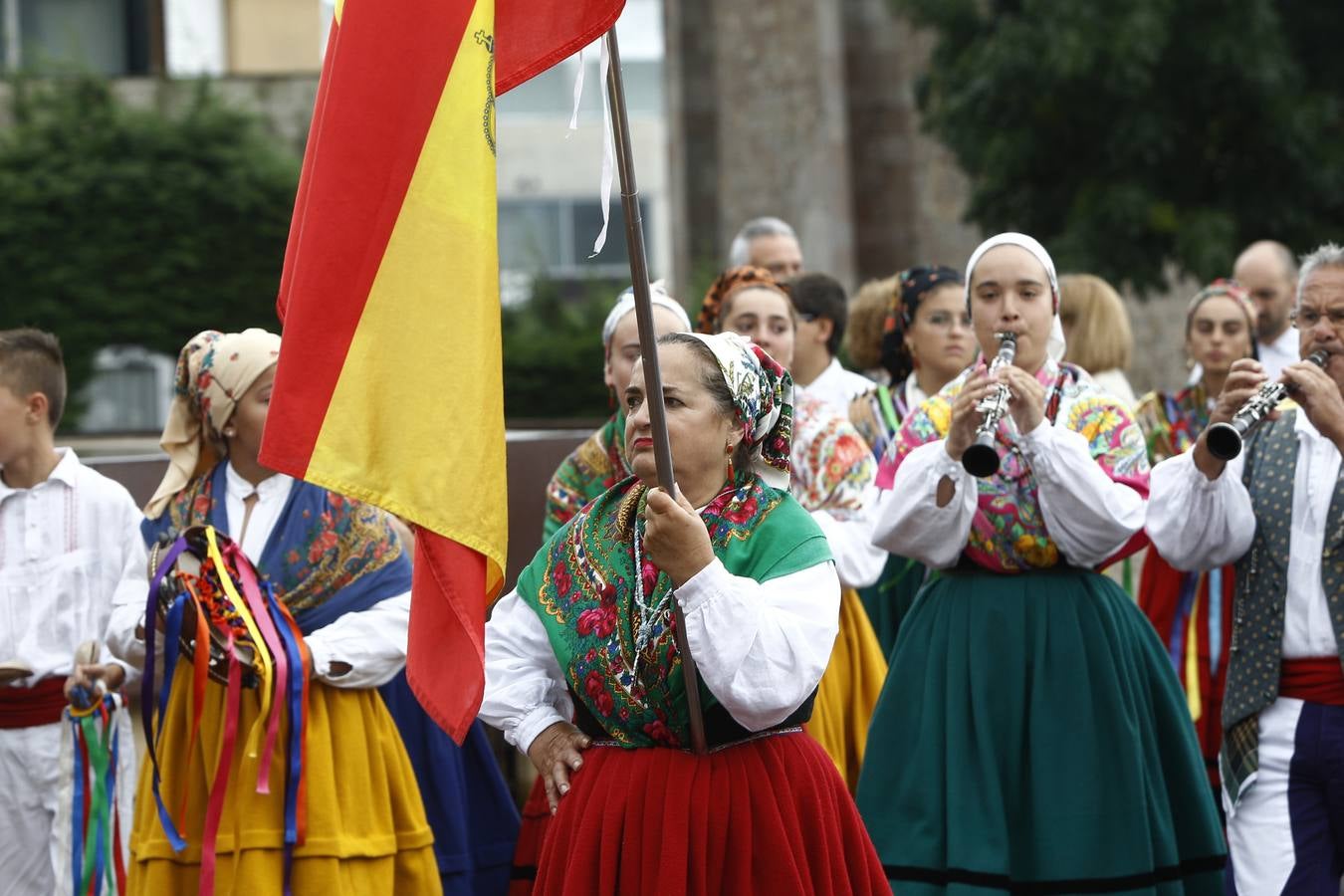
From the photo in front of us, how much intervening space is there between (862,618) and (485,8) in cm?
341

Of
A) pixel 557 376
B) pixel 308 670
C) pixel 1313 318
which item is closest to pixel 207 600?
pixel 308 670

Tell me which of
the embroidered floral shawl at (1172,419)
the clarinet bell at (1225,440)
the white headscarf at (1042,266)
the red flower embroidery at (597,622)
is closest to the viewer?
the red flower embroidery at (597,622)

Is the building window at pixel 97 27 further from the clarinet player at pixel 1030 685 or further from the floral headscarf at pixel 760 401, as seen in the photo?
the floral headscarf at pixel 760 401

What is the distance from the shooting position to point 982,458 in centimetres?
530

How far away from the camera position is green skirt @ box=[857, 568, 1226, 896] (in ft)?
18.3

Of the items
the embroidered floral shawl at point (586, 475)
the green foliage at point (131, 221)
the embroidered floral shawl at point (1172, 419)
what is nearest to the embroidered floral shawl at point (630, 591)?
the embroidered floral shawl at point (586, 475)

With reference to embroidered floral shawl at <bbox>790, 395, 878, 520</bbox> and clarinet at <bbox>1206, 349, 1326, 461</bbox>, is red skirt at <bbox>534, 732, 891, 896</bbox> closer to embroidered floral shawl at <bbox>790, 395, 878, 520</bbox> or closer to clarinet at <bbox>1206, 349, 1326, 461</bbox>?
clarinet at <bbox>1206, 349, 1326, 461</bbox>

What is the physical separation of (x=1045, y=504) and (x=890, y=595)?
2242 mm

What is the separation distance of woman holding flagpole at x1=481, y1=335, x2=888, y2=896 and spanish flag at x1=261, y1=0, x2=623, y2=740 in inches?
16.0

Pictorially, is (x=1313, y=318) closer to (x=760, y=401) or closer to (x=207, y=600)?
(x=760, y=401)

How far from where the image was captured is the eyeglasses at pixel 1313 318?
5574mm

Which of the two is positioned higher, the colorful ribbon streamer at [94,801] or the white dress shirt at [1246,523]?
the white dress shirt at [1246,523]

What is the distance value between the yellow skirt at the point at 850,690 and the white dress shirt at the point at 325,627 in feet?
4.80

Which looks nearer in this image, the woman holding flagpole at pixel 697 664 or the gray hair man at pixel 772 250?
the woman holding flagpole at pixel 697 664
